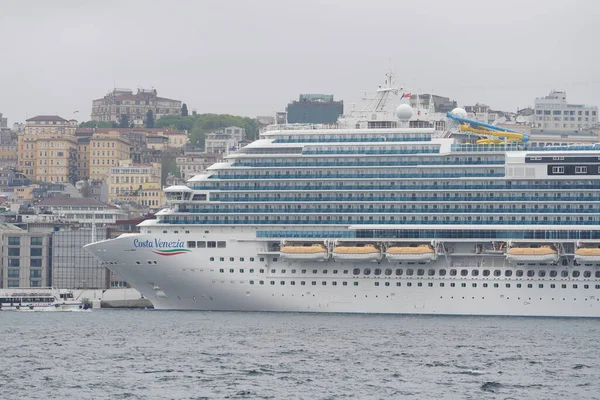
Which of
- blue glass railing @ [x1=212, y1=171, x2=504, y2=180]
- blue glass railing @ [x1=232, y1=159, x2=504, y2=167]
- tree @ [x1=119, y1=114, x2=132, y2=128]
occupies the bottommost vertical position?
blue glass railing @ [x1=212, y1=171, x2=504, y2=180]

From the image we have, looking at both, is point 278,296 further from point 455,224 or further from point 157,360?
point 157,360

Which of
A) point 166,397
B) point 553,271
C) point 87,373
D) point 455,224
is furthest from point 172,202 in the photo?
point 166,397

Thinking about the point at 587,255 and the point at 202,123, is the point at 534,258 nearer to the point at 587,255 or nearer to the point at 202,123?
the point at 587,255

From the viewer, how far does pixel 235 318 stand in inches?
→ 2692

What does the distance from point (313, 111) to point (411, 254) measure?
9045 cm

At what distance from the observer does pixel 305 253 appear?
6981 cm

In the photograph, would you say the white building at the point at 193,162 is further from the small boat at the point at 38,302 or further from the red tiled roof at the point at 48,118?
the small boat at the point at 38,302

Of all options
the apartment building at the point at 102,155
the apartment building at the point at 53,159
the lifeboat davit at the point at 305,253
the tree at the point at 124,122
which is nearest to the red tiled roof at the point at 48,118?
the tree at the point at 124,122

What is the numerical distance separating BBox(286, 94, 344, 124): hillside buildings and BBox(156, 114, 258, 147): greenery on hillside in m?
14.1

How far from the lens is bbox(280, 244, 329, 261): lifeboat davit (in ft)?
229

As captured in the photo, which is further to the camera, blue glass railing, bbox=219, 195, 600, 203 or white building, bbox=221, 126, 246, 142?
white building, bbox=221, 126, 246, 142

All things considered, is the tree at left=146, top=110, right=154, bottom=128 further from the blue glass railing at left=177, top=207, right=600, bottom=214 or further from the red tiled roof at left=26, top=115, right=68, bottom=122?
the blue glass railing at left=177, top=207, right=600, bottom=214

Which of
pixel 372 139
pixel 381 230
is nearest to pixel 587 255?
pixel 381 230

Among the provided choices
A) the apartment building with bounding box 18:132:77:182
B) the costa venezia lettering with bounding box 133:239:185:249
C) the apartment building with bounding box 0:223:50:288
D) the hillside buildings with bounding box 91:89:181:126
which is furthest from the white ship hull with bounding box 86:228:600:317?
the hillside buildings with bounding box 91:89:181:126
